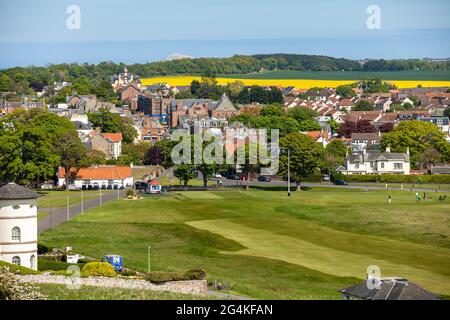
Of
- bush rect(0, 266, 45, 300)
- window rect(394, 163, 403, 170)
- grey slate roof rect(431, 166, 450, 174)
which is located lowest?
bush rect(0, 266, 45, 300)

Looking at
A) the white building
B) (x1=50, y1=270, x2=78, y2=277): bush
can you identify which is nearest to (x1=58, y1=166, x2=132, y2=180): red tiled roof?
the white building

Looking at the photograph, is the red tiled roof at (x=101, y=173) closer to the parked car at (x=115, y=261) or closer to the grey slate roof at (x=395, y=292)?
the parked car at (x=115, y=261)

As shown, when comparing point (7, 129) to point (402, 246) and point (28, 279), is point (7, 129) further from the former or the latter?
point (28, 279)

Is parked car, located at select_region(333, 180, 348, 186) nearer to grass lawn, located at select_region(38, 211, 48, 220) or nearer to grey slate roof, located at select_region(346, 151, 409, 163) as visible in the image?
grey slate roof, located at select_region(346, 151, 409, 163)

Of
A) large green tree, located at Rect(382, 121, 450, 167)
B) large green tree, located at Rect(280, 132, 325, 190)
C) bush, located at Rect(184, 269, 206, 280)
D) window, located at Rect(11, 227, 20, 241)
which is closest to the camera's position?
bush, located at Rect(184, 269, 206, 280)

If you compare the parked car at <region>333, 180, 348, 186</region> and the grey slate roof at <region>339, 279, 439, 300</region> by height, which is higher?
the parked car at <region>333, 180, 348, 186</region>

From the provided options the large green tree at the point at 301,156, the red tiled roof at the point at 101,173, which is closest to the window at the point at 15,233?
the large green tree at the point at 301,156

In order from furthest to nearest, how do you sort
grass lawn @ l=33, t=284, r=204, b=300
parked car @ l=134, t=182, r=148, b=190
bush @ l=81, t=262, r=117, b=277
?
1. parked car @ l=134, t=182, r=148, b=190
2. bush @ l=81, t=262, r=117, b=277
3. grass lawn @ l=33, t=284, r=204, b=300
